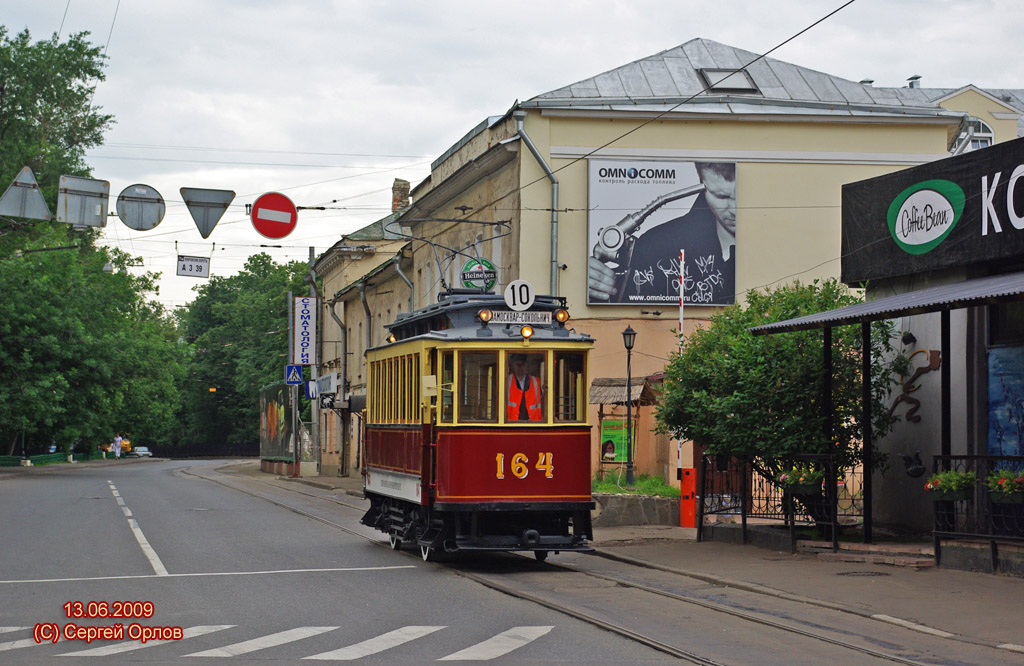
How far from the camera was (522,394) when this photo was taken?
14.7m

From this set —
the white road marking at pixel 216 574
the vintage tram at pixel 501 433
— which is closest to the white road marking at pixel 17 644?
the white road marking at pixel 216 574

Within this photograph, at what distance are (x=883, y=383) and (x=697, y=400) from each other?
2540mm

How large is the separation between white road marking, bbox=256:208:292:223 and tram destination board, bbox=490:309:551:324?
7.11 metres

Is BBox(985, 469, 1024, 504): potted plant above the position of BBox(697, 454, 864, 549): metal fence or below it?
above

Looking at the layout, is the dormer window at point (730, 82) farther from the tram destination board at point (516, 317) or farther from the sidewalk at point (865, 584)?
the tram destination board at point (516, 317)

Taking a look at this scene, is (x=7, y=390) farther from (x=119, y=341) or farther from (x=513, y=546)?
(x=513, y=546)

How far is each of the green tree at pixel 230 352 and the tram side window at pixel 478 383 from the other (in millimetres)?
69929

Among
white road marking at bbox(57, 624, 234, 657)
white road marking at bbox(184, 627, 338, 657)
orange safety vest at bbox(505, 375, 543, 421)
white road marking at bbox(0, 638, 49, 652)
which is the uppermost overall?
orange safety vest at bbox(505, 375, 543, 421)

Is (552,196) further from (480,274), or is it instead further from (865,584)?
(865,584)

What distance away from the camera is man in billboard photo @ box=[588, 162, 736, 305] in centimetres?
2816

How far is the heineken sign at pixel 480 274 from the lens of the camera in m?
29.1

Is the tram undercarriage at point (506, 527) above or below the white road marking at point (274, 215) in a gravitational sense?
below

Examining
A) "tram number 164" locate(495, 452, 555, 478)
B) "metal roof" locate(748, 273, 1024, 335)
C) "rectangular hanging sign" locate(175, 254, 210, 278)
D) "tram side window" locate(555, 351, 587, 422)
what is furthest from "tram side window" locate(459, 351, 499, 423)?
"rectangular hanging sign" locate(175, 254, 210, 278)

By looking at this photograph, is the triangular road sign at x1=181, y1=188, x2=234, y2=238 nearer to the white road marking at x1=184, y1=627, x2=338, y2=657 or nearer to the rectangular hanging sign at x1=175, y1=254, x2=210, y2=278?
the rectangular hanging sign at x1=175, y1=254, x2=210, y2=278
